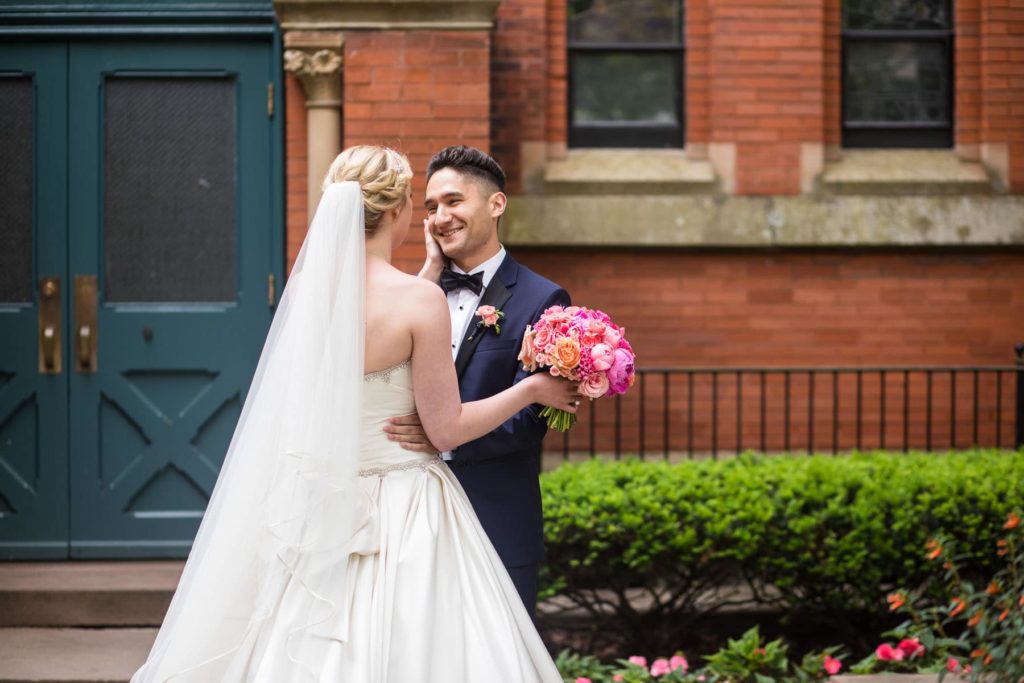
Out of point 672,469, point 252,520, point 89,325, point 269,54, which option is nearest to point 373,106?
point 269,54

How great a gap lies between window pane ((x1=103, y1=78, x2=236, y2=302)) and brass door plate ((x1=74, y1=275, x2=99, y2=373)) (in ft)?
0.34

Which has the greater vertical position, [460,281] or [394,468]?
[460,281]

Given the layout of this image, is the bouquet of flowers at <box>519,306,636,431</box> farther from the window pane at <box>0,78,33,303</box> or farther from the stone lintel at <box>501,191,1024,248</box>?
the window pane at <box>0,78,33,303</box>

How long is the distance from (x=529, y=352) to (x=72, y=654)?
11.2 feet

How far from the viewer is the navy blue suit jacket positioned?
384 centimetres

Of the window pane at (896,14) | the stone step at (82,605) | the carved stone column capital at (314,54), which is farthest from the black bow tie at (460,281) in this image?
the window pane at (896,14)

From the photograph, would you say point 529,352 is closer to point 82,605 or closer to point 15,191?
point 82,605

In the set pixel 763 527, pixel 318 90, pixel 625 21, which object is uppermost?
pixel 625 21

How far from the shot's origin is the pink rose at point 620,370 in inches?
139

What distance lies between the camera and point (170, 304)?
6832 millimetres

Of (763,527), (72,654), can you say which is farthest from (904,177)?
(72,654)

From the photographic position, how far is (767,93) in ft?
24.9

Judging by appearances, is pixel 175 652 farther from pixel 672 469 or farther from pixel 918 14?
pixel 918 14

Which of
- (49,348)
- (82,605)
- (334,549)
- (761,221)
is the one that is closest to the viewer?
(334,549)
